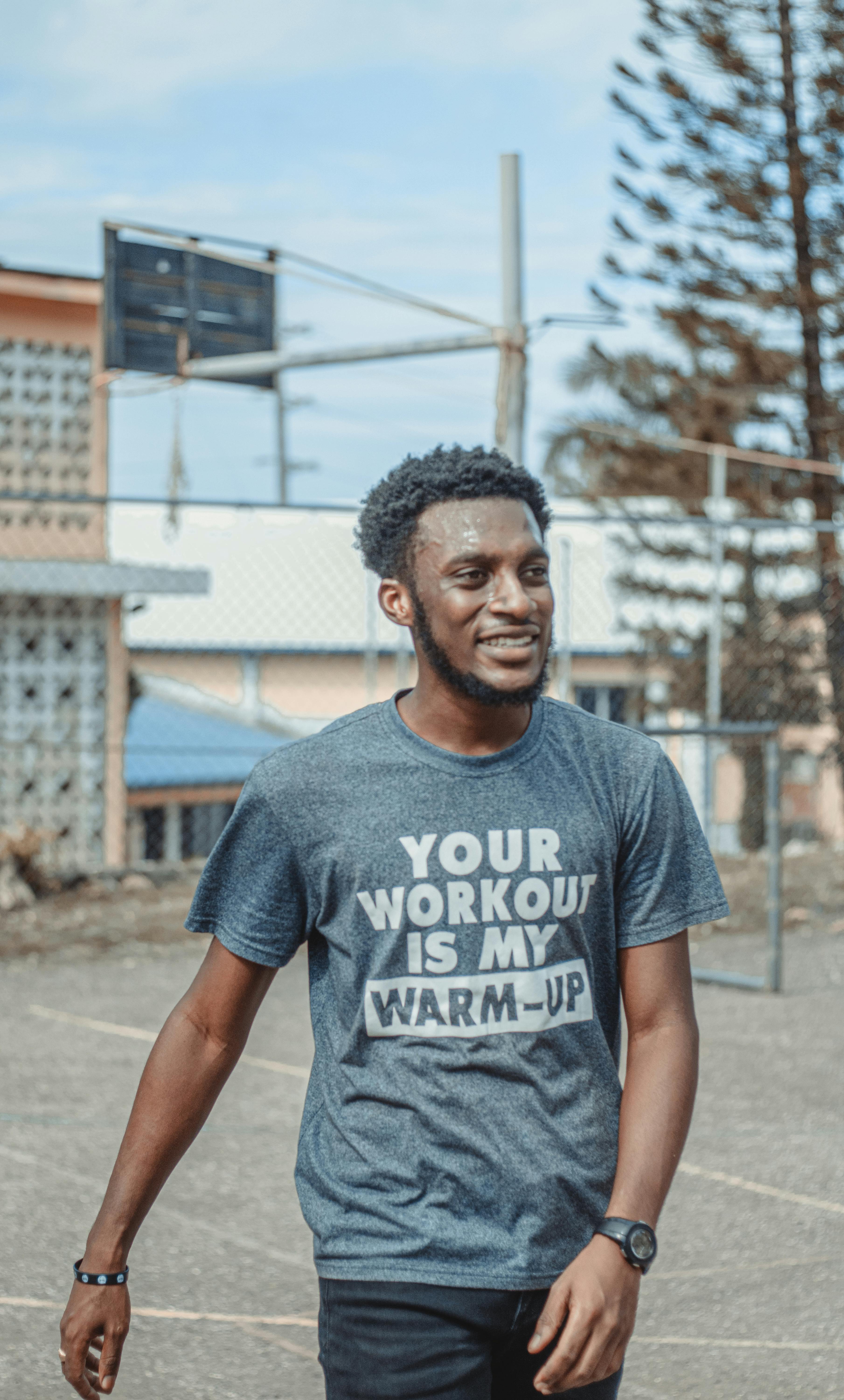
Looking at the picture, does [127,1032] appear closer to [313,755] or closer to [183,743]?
[313,755]

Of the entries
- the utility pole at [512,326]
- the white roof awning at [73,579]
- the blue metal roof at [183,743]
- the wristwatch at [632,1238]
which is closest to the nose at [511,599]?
the wristwatch at [632,1238]

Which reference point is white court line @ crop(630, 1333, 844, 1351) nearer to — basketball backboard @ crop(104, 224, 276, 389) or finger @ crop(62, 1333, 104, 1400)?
finger @ crop(62, 1333, 104, 1400)

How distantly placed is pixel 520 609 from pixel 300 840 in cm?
42

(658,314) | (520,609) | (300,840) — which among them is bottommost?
(300,840)

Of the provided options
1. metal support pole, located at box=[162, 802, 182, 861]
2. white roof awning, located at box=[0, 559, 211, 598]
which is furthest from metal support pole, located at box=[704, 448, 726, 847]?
metal support pole, located at box=[162, 802, 182, 861]

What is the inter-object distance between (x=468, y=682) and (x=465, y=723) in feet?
0.19

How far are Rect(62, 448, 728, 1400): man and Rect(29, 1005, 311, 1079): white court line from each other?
450cm

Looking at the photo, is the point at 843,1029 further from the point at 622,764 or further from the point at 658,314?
the point at 658,314

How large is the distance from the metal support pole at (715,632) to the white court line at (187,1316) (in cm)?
379

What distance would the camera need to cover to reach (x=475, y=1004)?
207 centimetres

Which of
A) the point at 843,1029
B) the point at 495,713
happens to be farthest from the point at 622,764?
the point at 843,1029

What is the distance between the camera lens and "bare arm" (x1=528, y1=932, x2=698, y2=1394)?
1.94m

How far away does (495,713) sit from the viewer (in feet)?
7.21

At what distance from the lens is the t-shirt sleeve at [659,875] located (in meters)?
2.18
